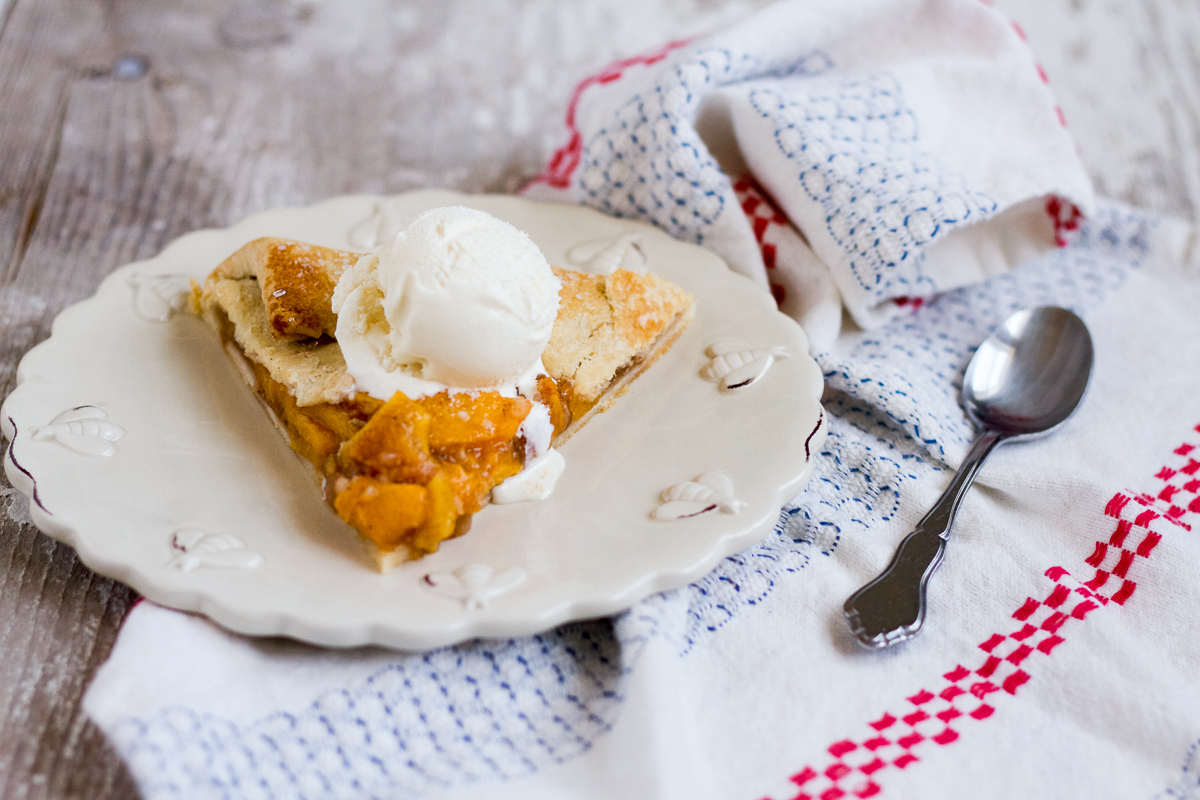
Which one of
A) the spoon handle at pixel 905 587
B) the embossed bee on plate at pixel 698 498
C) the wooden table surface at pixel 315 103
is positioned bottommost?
the wooden table surface at pixel 315 103

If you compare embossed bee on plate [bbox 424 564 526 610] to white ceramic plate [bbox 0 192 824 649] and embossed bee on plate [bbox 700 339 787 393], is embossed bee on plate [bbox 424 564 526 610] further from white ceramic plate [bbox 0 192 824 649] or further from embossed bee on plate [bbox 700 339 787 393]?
embossed bee on plate [bbox 700 339 787 393]

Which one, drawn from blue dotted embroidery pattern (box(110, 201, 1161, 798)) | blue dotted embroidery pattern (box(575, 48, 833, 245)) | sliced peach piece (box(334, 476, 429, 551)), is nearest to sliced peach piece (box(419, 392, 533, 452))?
sliced peach piece (box(334, 476, 429, 551))

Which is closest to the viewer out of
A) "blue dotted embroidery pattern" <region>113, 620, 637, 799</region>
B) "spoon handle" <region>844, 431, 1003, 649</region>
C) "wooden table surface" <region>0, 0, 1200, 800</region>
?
"blue dotted embroidery pattern" <region>113, 620, 637, 799</region>

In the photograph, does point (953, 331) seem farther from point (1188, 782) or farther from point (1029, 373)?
point (1188, 782)

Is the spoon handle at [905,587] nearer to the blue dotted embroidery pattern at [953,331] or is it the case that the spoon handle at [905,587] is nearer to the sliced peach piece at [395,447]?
the blue dotted embroidery pattern at [953,331]

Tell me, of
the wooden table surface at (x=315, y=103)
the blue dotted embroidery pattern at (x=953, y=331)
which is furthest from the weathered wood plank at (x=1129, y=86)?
the blue dotted embroidery pattern at (x=953, y=331)

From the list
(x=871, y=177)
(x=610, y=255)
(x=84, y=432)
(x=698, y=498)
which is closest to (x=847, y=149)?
(x=871, y=177)

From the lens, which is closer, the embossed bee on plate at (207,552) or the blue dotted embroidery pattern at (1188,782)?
the blue dotted embroidery pattern at (1188,782)
